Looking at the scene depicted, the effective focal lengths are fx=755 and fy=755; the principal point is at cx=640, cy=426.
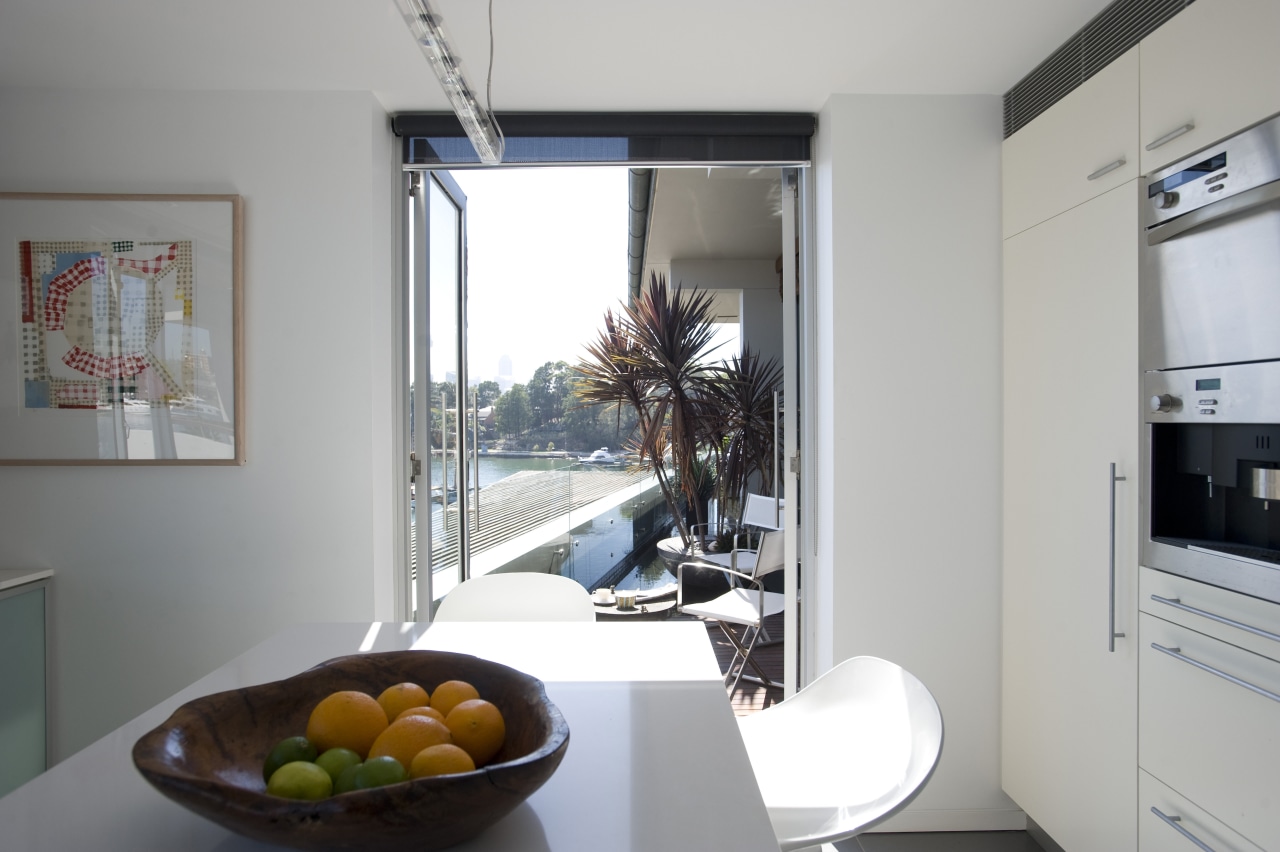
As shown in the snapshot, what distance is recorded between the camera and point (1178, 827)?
1.83 metres

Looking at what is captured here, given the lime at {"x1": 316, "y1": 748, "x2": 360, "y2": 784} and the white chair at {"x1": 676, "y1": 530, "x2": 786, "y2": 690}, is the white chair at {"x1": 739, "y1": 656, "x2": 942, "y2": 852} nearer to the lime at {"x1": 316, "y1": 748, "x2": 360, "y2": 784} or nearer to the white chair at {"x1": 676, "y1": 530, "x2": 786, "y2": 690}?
the lime at {"x1": 316, "y1": 748, "x2": 360, "y2": 784}

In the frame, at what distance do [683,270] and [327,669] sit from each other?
318 centimetres

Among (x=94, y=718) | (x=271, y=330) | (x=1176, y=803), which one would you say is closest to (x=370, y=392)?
(x=271, y=330)

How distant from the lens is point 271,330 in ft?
9.02

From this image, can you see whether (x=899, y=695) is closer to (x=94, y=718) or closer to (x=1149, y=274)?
(x=1149, y=274)

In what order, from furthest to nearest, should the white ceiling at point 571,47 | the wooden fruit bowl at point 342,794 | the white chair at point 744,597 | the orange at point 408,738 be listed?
the white chair at point 744,597, the white ceiling at point 571,47, the orange at point 408,738, the wooden fruit bowl at point 342,794

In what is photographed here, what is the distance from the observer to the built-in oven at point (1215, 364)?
163 centimetres

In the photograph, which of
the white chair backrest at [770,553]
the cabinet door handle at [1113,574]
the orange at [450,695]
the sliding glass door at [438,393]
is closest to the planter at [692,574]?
the white chair backrest at [770,553]

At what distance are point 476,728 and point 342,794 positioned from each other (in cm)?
21

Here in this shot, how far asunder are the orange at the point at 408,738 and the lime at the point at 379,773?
4 centimetres

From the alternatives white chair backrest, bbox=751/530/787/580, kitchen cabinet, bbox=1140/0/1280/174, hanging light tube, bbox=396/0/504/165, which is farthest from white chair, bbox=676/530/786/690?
hanging light tube, bbox=396/0/504/165

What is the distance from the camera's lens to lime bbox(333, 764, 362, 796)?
2.82ft

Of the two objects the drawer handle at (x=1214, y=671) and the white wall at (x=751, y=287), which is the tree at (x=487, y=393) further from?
the drawer handle at (x=1214, y=671)

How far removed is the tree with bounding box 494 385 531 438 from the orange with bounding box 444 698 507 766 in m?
2.52
